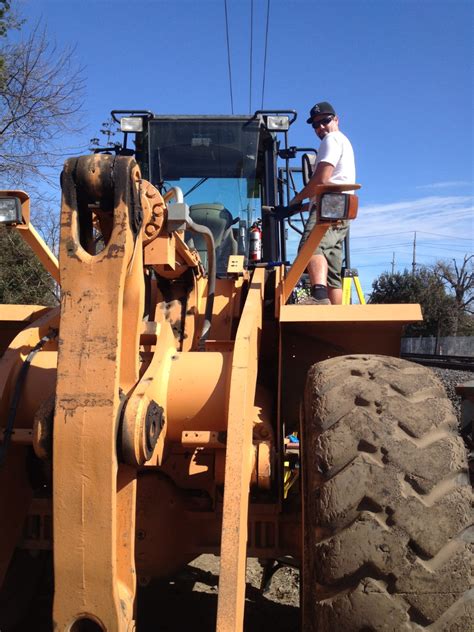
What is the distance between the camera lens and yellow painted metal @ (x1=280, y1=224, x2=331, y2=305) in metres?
3.19

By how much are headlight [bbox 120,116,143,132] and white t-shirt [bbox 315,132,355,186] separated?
1.78 metres

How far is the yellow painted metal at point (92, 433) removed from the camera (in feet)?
7.14

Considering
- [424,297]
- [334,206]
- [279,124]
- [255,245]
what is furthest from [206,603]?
[424,297]

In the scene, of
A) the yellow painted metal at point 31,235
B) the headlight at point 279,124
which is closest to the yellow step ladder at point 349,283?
the headlight at point 279,124

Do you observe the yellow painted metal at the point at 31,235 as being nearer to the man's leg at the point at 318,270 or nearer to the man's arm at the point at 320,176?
the man's leg at the point at 318,270

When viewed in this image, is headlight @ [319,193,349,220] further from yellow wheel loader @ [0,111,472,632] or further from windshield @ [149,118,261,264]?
windshield @ [149,118,261,264]

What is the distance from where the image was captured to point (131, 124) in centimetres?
555

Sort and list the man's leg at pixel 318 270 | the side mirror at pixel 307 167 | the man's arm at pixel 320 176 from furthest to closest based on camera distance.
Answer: the side mirror at pixel 307 167 < the man's arm at pixel 320 176 < the man's leg at pixel 318 270

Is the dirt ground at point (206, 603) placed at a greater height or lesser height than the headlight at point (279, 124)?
lesser

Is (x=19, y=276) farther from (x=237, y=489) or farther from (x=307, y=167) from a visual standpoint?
(x=237, y=489)

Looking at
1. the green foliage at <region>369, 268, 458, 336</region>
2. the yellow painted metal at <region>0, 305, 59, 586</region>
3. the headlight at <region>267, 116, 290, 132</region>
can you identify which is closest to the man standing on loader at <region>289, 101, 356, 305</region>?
the headlight at <region>267, 116, 290, 132</region>

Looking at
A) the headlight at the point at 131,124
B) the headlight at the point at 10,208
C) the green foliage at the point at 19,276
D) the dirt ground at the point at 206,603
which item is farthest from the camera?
the green foliage at the point at 19,276

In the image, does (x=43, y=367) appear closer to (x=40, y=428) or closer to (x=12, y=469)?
(x=12, y=469)

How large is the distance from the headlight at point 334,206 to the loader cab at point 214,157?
2329 mm
